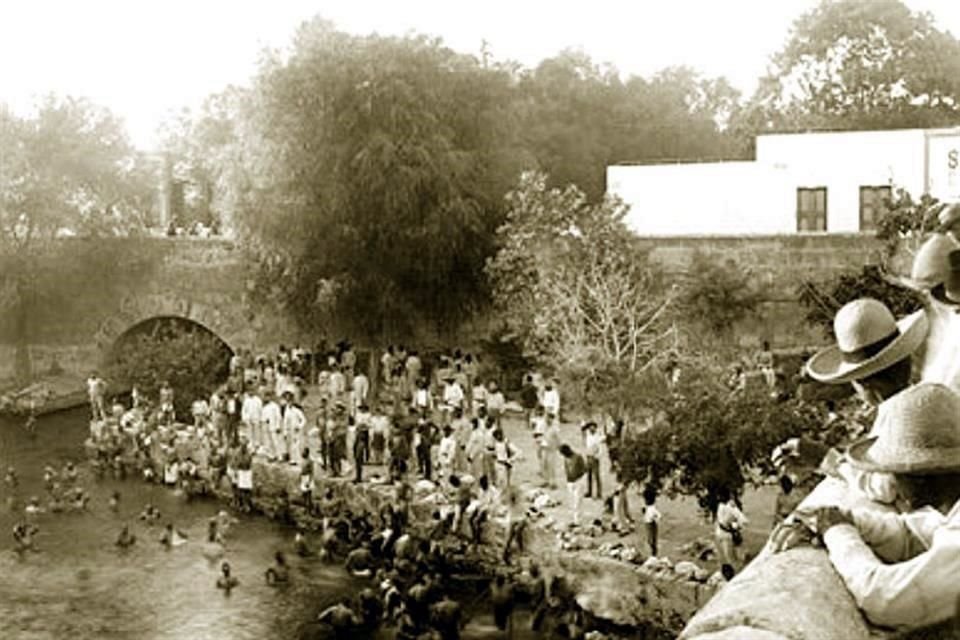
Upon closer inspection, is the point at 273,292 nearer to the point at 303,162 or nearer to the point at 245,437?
the point at 303,162

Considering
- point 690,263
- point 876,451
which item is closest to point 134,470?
point 690,263

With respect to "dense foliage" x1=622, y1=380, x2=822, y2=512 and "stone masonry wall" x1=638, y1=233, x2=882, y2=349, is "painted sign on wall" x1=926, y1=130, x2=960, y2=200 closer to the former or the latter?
"stone masonry wall" x1=638, y1=233, x2=882, y2=349

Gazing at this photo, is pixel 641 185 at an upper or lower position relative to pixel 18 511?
upper

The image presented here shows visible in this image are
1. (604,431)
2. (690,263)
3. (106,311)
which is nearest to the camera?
(604,431)

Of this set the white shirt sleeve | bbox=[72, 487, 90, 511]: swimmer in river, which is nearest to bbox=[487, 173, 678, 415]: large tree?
A: bbox=[72, 487, 90, 511]: swimmer in river

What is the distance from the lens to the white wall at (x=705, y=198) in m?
25.0

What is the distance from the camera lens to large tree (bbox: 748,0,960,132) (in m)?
34.2

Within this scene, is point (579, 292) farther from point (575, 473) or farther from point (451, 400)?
point (575, 473)

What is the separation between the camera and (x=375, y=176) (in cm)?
2388

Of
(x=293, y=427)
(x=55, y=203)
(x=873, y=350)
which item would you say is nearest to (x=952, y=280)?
(x=873, y=350)

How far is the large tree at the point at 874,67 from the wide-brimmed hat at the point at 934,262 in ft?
101

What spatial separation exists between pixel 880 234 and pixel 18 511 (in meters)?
13.4

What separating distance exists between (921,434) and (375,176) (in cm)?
2123

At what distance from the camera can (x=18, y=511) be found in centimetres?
1959
